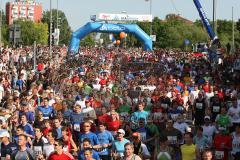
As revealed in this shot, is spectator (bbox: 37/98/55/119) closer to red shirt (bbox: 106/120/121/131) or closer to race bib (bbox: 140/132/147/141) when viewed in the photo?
red shirt (bbox: 106/120/121/131)

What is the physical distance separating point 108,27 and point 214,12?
38.5 ft

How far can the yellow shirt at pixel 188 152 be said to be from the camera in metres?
11.2

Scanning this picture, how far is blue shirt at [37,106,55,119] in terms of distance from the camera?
1482cm

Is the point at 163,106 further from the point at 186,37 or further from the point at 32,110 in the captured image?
the point at 186,37

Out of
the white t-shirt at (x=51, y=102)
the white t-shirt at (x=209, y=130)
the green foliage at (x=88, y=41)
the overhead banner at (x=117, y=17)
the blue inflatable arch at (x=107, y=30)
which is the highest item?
the green foliage at (x=88, y=41)

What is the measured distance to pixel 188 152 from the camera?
36.9 feet

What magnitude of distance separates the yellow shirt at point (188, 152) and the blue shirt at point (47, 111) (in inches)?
181

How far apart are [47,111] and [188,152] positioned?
16.0 ft

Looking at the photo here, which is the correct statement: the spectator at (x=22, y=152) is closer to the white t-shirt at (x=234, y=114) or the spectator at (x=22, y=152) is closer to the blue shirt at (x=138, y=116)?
the blue shirt at (x=138, y=116)

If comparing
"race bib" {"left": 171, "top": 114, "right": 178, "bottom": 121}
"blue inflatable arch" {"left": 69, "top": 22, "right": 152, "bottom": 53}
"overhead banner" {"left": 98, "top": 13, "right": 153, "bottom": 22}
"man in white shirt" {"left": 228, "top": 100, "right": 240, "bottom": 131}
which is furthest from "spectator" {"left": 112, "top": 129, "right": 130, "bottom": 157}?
"overhead banner" {"left": 98, "top": 13, "right": 153, "bottom": 22}

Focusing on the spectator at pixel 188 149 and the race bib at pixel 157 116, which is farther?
the race bib at pixel 157 116

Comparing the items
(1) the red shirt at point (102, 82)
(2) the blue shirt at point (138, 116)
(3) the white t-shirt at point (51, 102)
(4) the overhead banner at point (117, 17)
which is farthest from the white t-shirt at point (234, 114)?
(4) the overhead banner at point (117, 17)

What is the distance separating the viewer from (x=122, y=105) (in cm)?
1633

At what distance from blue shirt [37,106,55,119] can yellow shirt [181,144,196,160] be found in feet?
15.1
